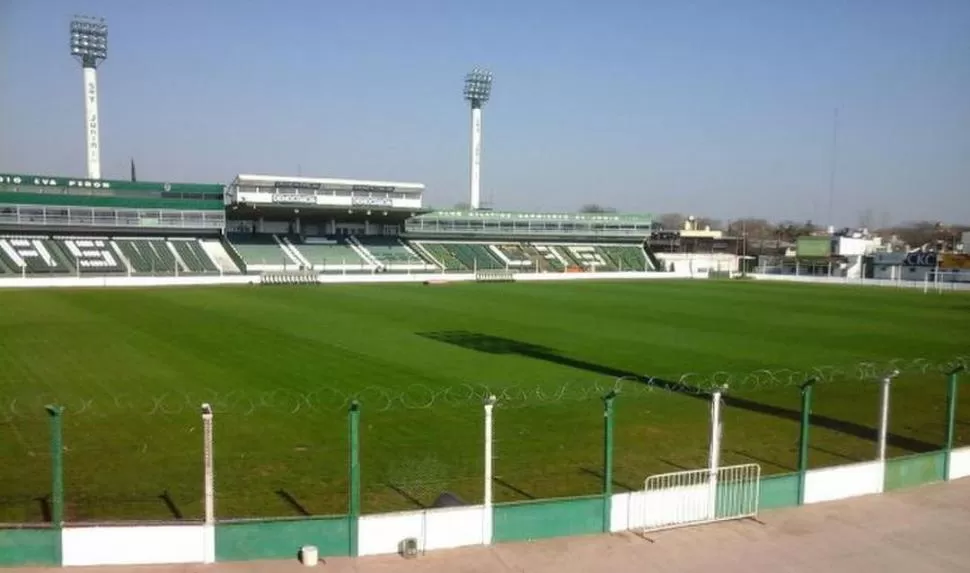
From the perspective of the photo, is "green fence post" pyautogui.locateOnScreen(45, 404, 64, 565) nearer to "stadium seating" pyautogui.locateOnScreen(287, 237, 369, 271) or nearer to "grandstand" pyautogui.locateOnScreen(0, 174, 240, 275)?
"grandstand" pyautogui.locateOnScreen(0, 174, 240, 275)

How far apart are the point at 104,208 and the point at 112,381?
46.5 meters

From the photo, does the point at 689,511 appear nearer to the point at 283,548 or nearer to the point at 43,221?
the point at 283,548

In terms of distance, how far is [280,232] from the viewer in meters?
69.2

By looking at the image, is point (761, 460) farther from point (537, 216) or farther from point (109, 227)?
point (537, 216)

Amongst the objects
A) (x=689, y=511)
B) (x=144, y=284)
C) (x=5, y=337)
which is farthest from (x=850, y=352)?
(x=144, y=284)

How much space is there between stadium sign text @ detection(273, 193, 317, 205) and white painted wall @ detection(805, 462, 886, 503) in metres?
57.6

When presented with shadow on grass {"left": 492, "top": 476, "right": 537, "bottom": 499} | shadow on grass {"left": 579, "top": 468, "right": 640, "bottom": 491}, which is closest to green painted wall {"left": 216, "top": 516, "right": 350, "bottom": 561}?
shadow on grass {"left": 492, "top": 476, "right": 537, "bottom": 499}

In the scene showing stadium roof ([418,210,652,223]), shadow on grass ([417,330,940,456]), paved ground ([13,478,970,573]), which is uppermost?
stadium roof ([418,210,652,223])

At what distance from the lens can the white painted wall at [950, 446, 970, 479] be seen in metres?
11.0

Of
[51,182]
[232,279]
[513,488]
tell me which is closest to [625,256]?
[232,279]

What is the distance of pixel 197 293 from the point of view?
44.3 metres

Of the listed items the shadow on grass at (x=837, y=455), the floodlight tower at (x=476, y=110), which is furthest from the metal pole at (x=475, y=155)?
the shadow on grass at (x=837, y=455)

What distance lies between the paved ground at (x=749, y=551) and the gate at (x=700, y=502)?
16 cm

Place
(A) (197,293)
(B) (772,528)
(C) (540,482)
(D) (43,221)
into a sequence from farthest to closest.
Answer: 1. (D) (43,221)
2. (A) (197,293)
3. (C) (540,482)
4. (B) (772,528)
